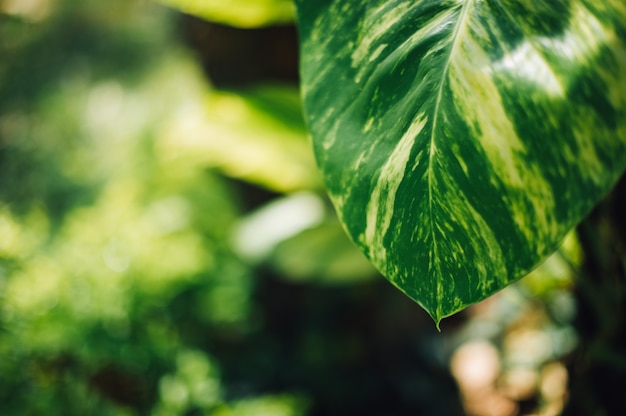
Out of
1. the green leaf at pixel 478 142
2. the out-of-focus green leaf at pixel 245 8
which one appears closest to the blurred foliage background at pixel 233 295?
the out-of-focus green leaf at pixel 245 8

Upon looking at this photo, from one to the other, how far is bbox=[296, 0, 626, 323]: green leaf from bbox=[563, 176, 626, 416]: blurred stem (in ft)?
1.06

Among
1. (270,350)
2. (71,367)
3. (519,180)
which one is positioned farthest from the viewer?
(270,350)

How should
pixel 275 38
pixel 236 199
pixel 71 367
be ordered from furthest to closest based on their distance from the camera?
pixel 236 199 < pixel 275 38 < pixel 71 367

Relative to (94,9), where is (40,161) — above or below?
below

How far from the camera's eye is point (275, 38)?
1622 millimetres

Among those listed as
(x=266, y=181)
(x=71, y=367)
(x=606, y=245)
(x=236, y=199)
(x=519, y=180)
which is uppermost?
(x=519, y=180)

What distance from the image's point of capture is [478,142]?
274 millimetres

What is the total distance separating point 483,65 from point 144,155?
8.94 ft

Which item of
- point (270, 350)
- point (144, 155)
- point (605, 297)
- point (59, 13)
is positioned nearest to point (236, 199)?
point (270, 350)

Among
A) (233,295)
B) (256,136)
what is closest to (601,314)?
(256,136)

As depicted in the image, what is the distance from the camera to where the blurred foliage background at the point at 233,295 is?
0.97 metres

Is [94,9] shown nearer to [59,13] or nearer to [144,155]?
[59,13]

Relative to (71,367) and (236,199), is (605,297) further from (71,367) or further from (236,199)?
(236,199)

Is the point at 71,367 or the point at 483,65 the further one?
the point at 71,367
